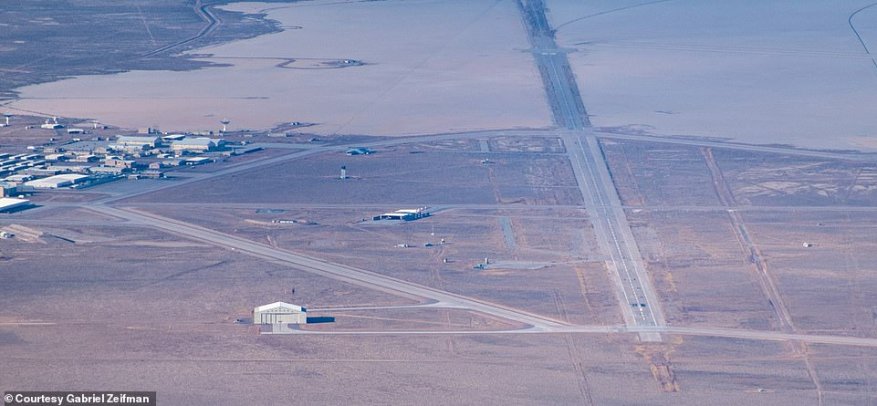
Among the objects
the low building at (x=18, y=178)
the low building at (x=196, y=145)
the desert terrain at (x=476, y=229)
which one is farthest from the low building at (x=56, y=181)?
the low building at (x=196, y=145)

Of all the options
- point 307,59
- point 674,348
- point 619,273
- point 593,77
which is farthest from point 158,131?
point 674,348

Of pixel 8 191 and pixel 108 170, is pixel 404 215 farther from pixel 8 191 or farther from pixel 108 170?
pixel 8 191

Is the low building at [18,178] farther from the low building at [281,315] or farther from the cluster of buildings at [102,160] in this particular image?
the low building at [281,315]

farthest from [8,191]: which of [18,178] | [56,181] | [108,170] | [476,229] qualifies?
[476,229]

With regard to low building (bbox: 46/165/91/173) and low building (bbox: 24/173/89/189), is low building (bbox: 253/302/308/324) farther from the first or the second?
low building (bbox: 46/165/91/173)

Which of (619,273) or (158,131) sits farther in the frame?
(158,131)

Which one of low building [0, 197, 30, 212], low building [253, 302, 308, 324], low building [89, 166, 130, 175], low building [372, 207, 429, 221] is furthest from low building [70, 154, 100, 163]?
low building [253, 302, 308, 324]

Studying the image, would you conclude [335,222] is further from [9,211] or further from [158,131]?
[158,131]
